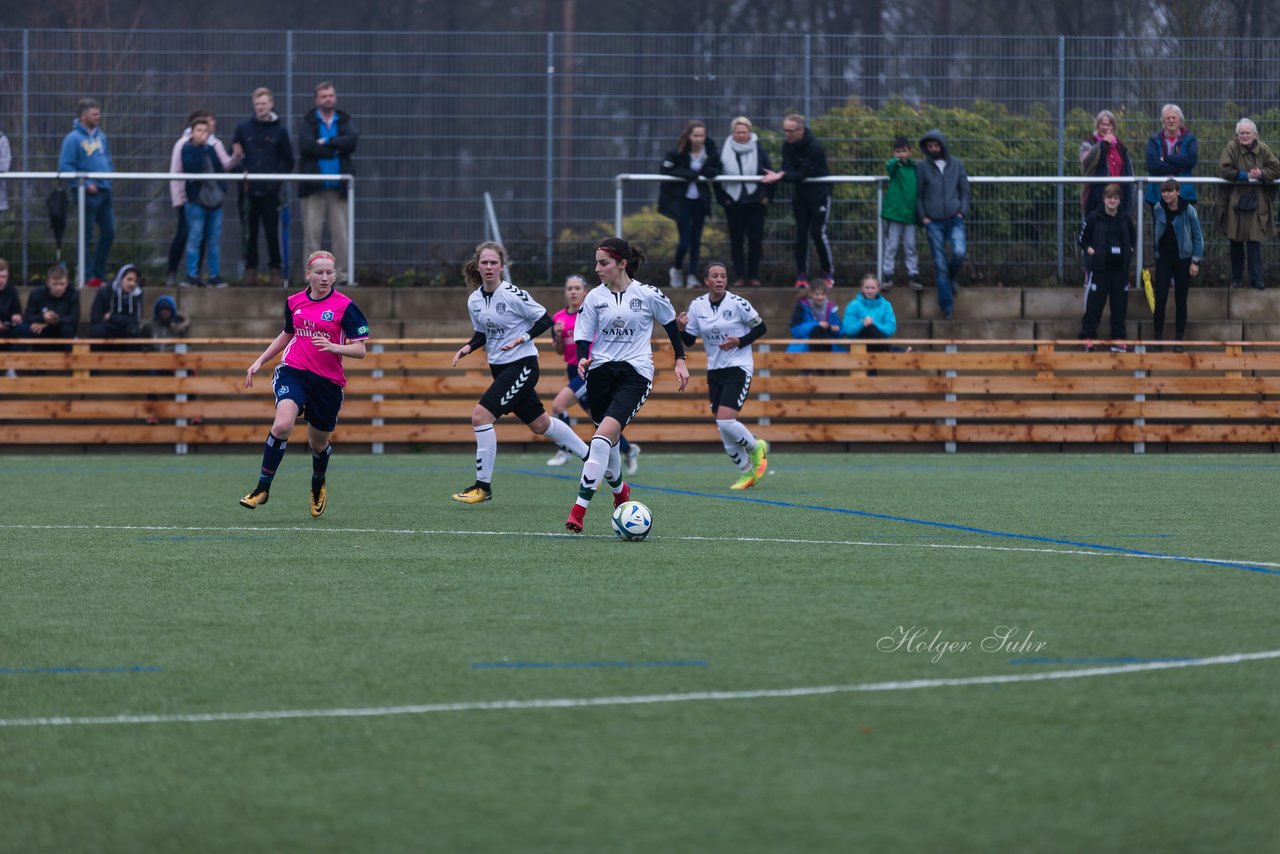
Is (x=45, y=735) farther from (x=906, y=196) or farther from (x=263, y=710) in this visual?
(x=906, y=196)

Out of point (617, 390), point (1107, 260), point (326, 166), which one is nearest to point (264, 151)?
point (326, 166)

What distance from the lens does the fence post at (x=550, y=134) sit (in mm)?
20859

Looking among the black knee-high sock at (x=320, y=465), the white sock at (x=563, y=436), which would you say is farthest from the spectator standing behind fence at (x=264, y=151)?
the black knee-high sock at (x=320, y=465)

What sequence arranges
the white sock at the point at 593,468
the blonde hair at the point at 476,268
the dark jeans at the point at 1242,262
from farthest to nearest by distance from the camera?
the dark jeans at the point at 1242,262 < the blonde hair at the point at 476,268 < the white sock at the point at 593,468

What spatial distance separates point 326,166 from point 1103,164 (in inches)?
355

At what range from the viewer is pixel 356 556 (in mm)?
9719

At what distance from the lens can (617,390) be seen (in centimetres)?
1141

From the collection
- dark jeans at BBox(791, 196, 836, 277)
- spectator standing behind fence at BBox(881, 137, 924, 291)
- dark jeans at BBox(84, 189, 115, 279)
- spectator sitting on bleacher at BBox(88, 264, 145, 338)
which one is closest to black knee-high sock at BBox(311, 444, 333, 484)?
spectator sitting on bleacher at BBox(88, 264, 145, 338)

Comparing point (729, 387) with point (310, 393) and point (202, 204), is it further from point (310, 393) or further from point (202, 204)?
point (202, 204)

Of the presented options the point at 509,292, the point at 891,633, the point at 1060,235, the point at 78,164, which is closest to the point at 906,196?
the point at 1060,235

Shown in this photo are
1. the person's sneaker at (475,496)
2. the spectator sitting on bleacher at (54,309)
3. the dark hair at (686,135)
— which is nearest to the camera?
the person's sneaker at (475,496)

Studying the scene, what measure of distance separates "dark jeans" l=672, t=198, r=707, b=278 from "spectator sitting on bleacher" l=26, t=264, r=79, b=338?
6866 mm

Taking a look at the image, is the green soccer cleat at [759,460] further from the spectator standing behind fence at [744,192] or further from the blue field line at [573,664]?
the blue field line at [573,664]

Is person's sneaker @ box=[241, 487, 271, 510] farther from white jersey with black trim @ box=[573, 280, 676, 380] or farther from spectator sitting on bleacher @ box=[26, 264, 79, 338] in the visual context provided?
spectator sitting on bleacher @ box=[26, 264, 79, 338]
